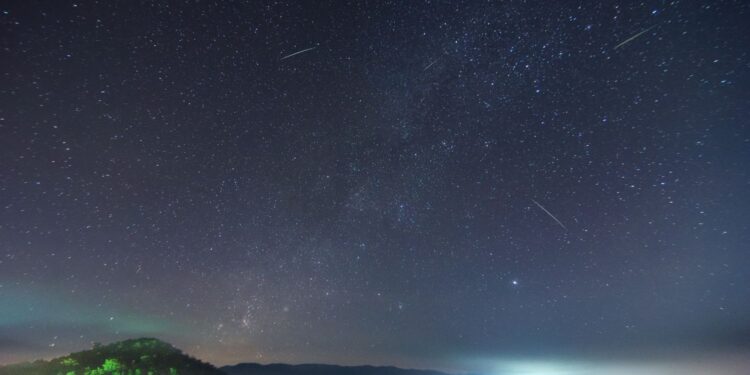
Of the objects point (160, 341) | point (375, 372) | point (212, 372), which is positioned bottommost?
point (375, 372)

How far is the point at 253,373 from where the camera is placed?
129m

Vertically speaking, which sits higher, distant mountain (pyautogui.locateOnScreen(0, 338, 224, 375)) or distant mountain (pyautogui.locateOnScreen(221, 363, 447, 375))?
distant mountain (pyautogui.locateOnScreen(0, 338, 224, 375))

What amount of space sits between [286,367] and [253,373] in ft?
Answer: 139

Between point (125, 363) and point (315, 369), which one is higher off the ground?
point (125, 363)

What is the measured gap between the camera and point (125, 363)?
30109 mm

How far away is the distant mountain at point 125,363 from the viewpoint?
87.1 ft

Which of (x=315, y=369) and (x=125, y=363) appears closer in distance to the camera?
(x=125, y=363)

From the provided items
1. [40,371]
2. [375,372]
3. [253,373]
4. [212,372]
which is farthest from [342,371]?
[40,371]

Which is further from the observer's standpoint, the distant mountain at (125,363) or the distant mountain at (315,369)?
the distant mountain at (315,369)

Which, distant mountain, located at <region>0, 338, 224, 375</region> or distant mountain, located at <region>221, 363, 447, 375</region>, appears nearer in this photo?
distant mountain, located at <region>0, 338, 224, 375</region>

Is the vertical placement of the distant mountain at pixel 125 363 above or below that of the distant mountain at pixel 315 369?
above

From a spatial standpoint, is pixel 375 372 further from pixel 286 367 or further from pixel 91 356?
pixel 91 356

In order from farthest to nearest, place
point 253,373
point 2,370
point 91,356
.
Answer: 1. point 253,373
2. point 91,356
3. point 2,370

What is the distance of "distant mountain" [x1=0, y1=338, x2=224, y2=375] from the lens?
26547 millimetres
